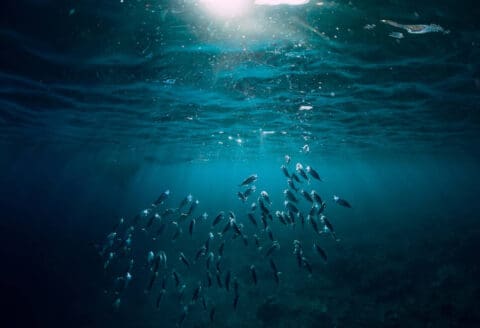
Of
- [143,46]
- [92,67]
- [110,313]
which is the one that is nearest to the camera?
[143,46]

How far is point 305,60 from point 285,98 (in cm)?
483

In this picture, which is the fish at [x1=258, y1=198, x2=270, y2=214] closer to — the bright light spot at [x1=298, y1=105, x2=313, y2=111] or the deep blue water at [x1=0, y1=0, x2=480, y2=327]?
the deep blue water at [x1=0, y1=0, x2=480, y2=327]

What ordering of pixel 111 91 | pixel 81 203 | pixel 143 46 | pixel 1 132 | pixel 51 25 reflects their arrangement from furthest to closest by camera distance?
1. pixel 81 203
2. pixel 1 132
3. pixel 111 91
4. pixel 143 46
5. pixel 51 25

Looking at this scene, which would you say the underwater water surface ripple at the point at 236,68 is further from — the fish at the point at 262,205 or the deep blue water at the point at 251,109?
the fish at the point at 262,205

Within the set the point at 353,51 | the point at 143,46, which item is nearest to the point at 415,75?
the point at 353,51

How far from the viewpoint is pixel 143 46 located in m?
10.7

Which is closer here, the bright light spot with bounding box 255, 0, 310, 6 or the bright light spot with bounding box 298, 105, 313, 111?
the bright light spot with bounding box 255, 0, 310, 6

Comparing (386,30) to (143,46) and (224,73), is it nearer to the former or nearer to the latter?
(224,73)

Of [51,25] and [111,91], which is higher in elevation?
[51,25]

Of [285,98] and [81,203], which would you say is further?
[81,203]

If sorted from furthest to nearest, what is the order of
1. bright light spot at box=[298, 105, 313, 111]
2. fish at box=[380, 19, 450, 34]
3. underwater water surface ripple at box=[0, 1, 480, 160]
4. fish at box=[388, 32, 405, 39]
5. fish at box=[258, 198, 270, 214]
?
bright light spot at box=[298, 105, 313, 111], fish at box=[388, 32, 405, 39], fish at box=[380, 19, 450, 34], underwater water surface ripple at box=[0, 1, 480, 160], fish at box=[258, 198, 270, 214]

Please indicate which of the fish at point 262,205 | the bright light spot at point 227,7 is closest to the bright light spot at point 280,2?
the bright light spot at point 227,7

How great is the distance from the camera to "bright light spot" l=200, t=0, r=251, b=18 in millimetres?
7960

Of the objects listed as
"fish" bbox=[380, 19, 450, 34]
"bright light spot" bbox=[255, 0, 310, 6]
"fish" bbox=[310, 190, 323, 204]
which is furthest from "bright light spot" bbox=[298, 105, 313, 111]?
"fish" bbox=[310, 190, 323, 204]
